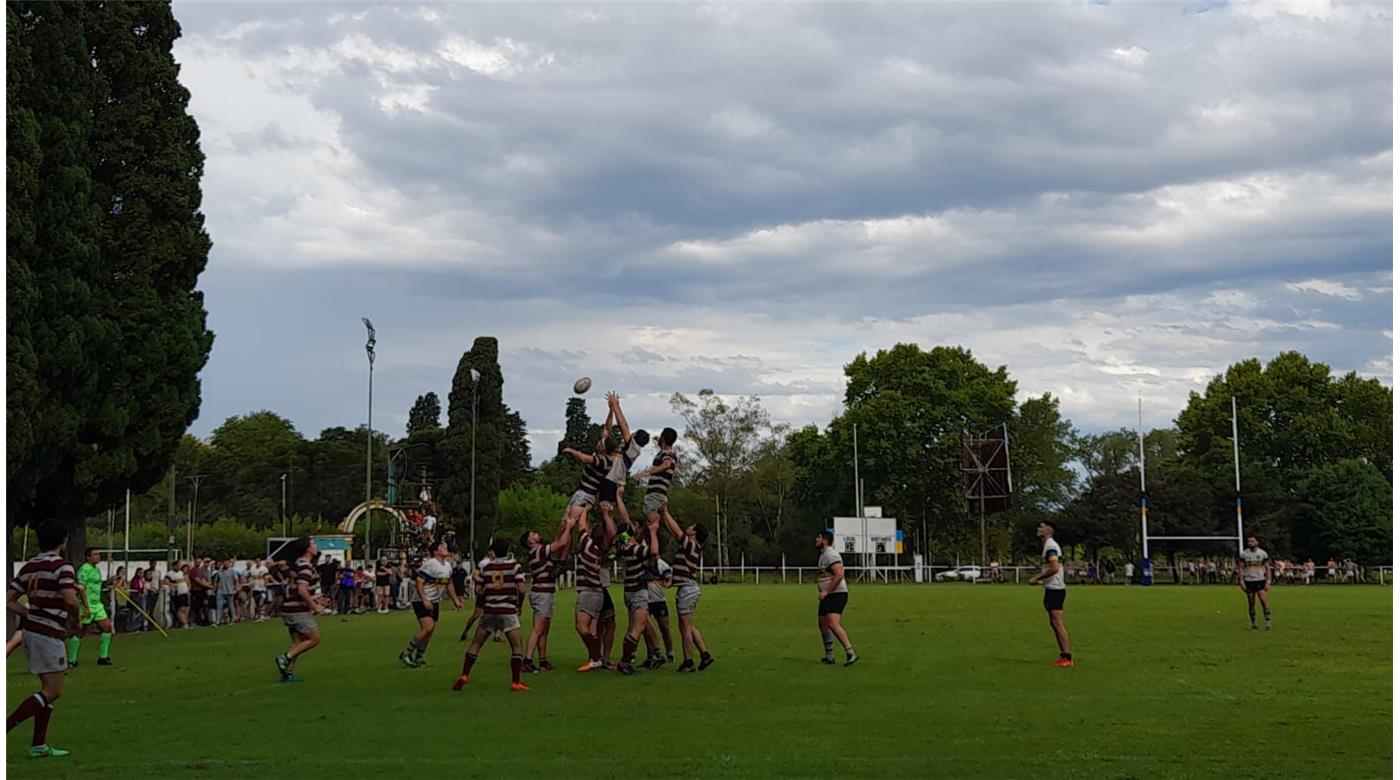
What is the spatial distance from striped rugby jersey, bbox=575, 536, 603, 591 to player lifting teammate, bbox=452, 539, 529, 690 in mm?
1439

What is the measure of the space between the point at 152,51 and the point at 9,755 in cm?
2460

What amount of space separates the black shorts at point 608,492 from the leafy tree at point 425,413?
333ft

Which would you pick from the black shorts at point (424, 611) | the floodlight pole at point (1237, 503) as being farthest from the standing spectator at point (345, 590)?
the floodlight pole at point (1237, 503)

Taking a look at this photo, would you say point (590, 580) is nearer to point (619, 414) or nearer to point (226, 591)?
point (619, 414)

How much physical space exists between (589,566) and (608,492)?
1517 mm

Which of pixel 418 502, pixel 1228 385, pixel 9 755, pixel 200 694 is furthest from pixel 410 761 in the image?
pixel 1228 385

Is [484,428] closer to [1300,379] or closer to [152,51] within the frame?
[152,51]

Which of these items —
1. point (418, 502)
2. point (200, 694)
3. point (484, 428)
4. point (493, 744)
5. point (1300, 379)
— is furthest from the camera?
point (1300, 379)

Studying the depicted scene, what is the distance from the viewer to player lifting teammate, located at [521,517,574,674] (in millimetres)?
19078

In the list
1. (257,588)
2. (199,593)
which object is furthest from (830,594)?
(257,588)

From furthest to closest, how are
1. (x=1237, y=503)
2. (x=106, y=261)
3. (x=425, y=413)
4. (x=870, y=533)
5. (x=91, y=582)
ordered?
(x=425, y=413)
(x=870, y=533)
(x=1237, y=503)
(x=106, y=261)
(x=91, y=582)

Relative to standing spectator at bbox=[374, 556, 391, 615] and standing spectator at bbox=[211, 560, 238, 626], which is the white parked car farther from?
standing spectator at bbox=[211, 560, 238, 626]

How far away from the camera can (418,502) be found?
226 feet

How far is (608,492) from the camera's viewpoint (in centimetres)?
1984
